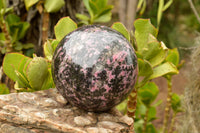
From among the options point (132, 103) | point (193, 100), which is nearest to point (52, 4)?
point (132, 103)

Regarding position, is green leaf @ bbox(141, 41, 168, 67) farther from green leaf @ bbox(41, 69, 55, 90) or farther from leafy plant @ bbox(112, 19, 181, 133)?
green leaf @ bbox(41, 69, 55, 90)

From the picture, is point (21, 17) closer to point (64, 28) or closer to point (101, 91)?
point (64, 28)

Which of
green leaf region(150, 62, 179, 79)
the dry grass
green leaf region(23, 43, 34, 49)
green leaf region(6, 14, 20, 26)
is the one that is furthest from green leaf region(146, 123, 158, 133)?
green leaf region(6, 14, 20, 26)

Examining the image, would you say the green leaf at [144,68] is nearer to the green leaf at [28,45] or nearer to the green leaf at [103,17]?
the green leaf at [103,17]

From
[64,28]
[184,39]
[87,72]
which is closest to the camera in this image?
[87,72]

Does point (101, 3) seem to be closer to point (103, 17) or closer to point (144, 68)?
point (103, 17)

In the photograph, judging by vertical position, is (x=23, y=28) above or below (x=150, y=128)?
above

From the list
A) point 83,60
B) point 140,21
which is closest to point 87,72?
point 83,60
